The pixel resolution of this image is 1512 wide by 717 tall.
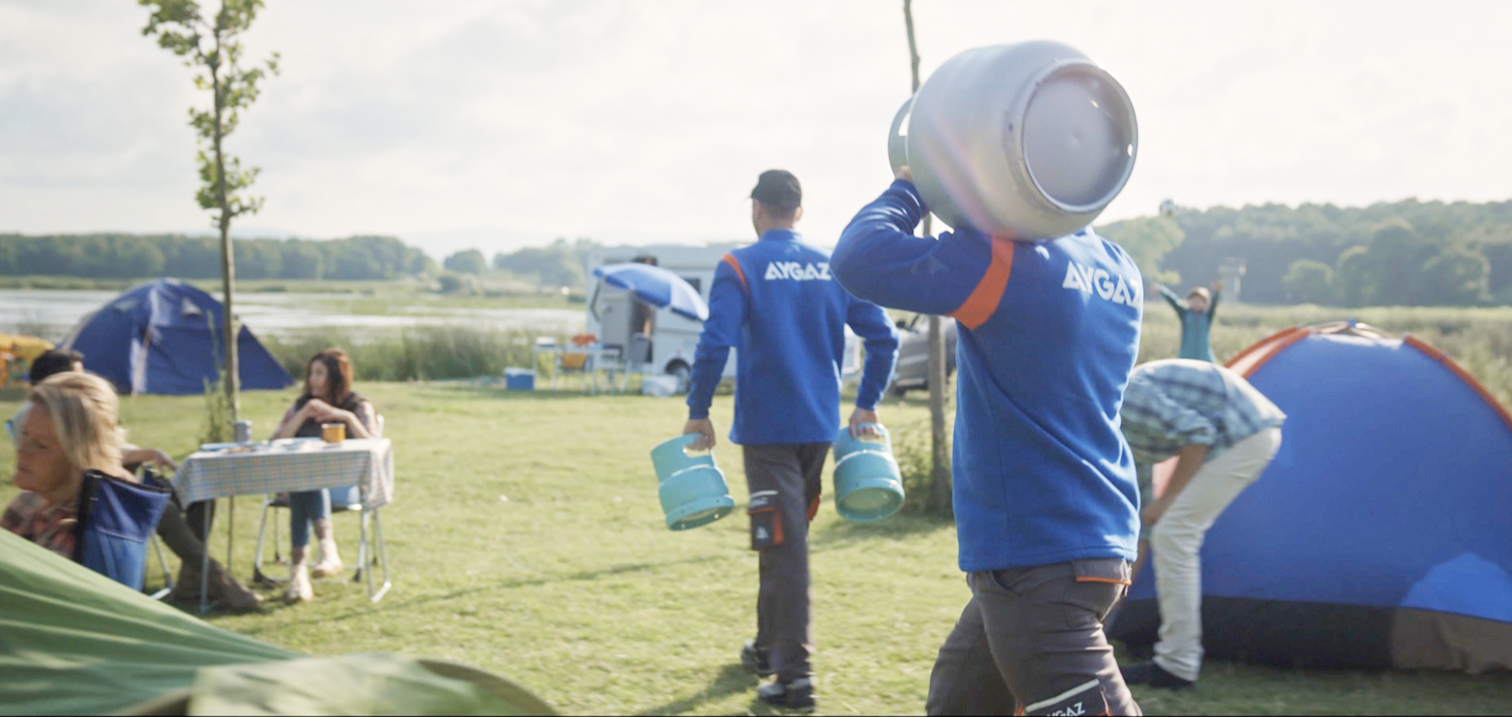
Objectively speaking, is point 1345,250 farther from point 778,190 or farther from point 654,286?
point 778,190

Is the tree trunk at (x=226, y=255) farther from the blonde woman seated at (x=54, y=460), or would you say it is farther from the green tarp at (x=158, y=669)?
the green tarp at (x=158, y=669)

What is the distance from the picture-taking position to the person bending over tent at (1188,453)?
4.06 meters

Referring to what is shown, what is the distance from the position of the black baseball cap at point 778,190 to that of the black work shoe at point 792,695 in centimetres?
184

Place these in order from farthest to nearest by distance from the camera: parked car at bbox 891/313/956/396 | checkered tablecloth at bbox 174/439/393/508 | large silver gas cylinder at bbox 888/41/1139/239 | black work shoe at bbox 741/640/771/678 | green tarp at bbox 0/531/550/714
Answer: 1. parked car at bbox 891/313/956/396
2. checkered tablecloth at bbox 174/439/393/508
3. black work shoe at bbox 741/640/771/678
4. large silver gas cylinder at bbox 888/41/1139/239
5. green tarp at bbox 0/531/550/714


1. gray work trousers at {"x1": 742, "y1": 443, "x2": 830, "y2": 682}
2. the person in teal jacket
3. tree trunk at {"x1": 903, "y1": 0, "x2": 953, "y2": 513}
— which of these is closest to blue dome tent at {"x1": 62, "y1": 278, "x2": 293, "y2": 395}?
tree trunk at {"x1": 903, "y1": 0, "x2": 953, "y2": 513}

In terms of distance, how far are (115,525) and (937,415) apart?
16.3 feet

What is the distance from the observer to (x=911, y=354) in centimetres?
1825

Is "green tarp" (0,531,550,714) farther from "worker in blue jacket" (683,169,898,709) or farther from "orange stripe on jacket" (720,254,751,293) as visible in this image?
"orange stripe on jacket" (720,254,751,293)

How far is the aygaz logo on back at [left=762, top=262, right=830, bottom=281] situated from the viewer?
171 inches

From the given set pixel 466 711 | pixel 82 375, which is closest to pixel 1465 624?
pixel 466 711

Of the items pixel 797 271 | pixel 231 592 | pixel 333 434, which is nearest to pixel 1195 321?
pixel 797 271

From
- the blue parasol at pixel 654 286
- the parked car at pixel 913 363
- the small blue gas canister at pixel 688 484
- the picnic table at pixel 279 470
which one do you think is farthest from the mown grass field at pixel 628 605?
the parked car at pixel 913 363

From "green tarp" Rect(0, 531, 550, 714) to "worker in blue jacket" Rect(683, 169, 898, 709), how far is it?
2446 mm

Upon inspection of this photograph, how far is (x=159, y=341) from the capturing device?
56.1 feet
